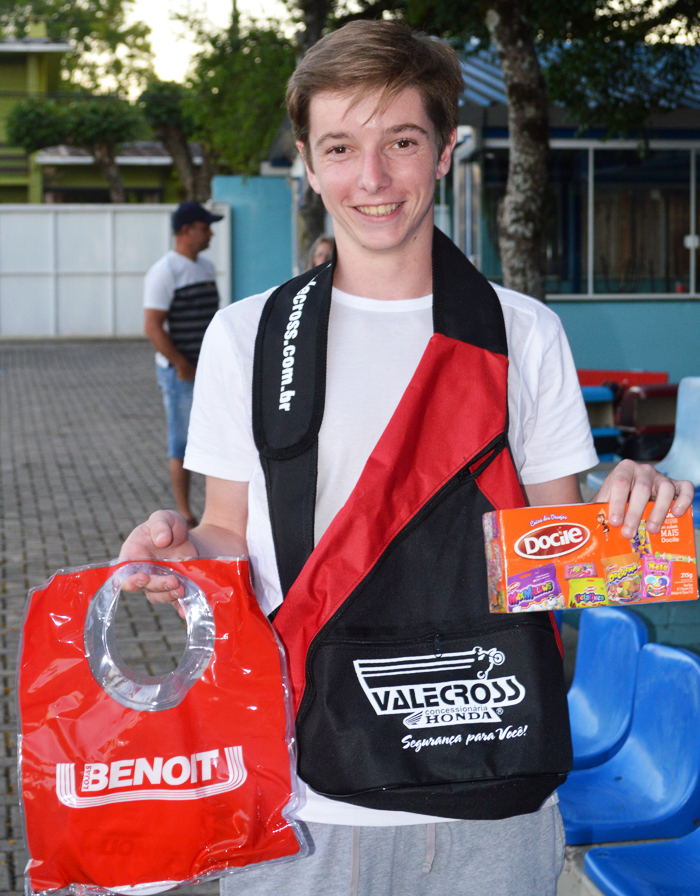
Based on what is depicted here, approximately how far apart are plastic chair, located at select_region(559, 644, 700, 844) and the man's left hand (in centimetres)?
138

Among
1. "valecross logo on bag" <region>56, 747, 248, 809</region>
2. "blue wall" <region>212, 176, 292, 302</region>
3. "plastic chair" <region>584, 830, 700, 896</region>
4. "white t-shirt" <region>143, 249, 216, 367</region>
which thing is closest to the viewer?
"valecross logo on bag" <region>56, 747, 248, 809</region>

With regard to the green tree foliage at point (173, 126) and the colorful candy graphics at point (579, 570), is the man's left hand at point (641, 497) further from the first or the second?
the green tree foliage at point (173, 126)

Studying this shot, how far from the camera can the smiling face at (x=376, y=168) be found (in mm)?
1742

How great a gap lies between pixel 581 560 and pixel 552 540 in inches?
2.3

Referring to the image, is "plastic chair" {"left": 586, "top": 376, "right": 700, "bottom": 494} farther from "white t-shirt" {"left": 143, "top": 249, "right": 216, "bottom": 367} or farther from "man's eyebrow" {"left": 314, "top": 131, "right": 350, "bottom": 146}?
"man's eyebrow" {"left": 314, "top": 131, "right": 350, "bottom": 146}

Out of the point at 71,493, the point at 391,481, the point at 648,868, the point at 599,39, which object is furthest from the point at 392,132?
the point at 599,39

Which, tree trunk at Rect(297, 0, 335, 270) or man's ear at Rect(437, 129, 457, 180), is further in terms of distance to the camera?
tree trunk at Rect(297, 0, 335, 270)

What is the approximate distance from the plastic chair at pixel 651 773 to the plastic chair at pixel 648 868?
0.14 metres

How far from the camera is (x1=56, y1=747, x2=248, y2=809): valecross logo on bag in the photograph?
5.04 feet

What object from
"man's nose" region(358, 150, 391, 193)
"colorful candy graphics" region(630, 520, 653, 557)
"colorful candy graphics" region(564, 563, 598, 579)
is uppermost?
"man's nose" region(358, 150, 391, 193)

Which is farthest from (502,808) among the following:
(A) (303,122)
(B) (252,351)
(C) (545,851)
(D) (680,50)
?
(D) (680,50)

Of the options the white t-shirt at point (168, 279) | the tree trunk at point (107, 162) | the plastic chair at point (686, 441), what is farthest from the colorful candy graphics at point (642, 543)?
the tree trunk at point (107, 162)

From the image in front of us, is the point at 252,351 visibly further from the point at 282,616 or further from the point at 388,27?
the point at 388,27

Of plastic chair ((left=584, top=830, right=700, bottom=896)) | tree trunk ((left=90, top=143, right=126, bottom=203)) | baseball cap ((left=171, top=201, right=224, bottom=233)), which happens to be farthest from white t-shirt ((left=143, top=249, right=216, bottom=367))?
tree trunk ((left=90, top=143, right=126, bottom=203))
